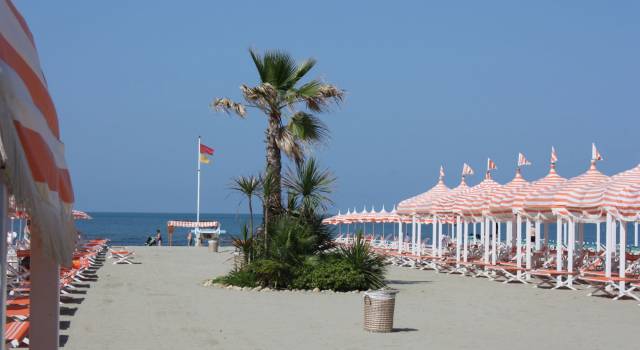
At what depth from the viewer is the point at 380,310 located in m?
12.0

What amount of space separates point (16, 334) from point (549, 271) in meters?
13.3

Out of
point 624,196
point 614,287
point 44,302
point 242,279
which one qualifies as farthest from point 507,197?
point 44,302

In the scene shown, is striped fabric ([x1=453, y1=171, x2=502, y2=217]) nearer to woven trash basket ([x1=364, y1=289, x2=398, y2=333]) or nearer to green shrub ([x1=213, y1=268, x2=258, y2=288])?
green shrub ([x1=213, y1=268, x2=258, y2=288])

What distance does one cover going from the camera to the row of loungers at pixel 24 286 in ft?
31.6

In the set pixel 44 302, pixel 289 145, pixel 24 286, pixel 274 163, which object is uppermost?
pixel 289 145

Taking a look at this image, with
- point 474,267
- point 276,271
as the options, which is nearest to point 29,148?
point 276,271

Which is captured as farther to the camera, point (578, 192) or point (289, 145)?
point (289, 145)

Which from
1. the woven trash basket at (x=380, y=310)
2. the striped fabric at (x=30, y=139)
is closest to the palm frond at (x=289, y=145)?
the woven trash basket at (x=380, y=310)

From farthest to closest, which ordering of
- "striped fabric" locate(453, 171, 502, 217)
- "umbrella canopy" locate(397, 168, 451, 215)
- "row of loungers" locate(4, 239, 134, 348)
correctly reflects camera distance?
"umbrella canopy" locate(397, 168, 451, 215), "striped fabric" locate(453, 171, 502, 217), "row of loungers" locate(4, 239, 134, 348)

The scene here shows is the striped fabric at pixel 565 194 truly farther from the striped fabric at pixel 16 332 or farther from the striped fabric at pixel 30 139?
the striped fabric at pixel 30 139

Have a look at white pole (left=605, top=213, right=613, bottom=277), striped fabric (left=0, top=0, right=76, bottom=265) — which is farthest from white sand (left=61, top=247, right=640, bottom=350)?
striped fabric (left=0, top=0, right=76, bottom=265)

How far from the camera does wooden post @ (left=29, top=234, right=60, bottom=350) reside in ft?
19.1

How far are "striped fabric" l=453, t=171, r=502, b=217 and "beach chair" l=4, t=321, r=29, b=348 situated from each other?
1648 centimetres

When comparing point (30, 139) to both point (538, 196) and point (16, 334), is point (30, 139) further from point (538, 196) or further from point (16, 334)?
point (538, 196)
